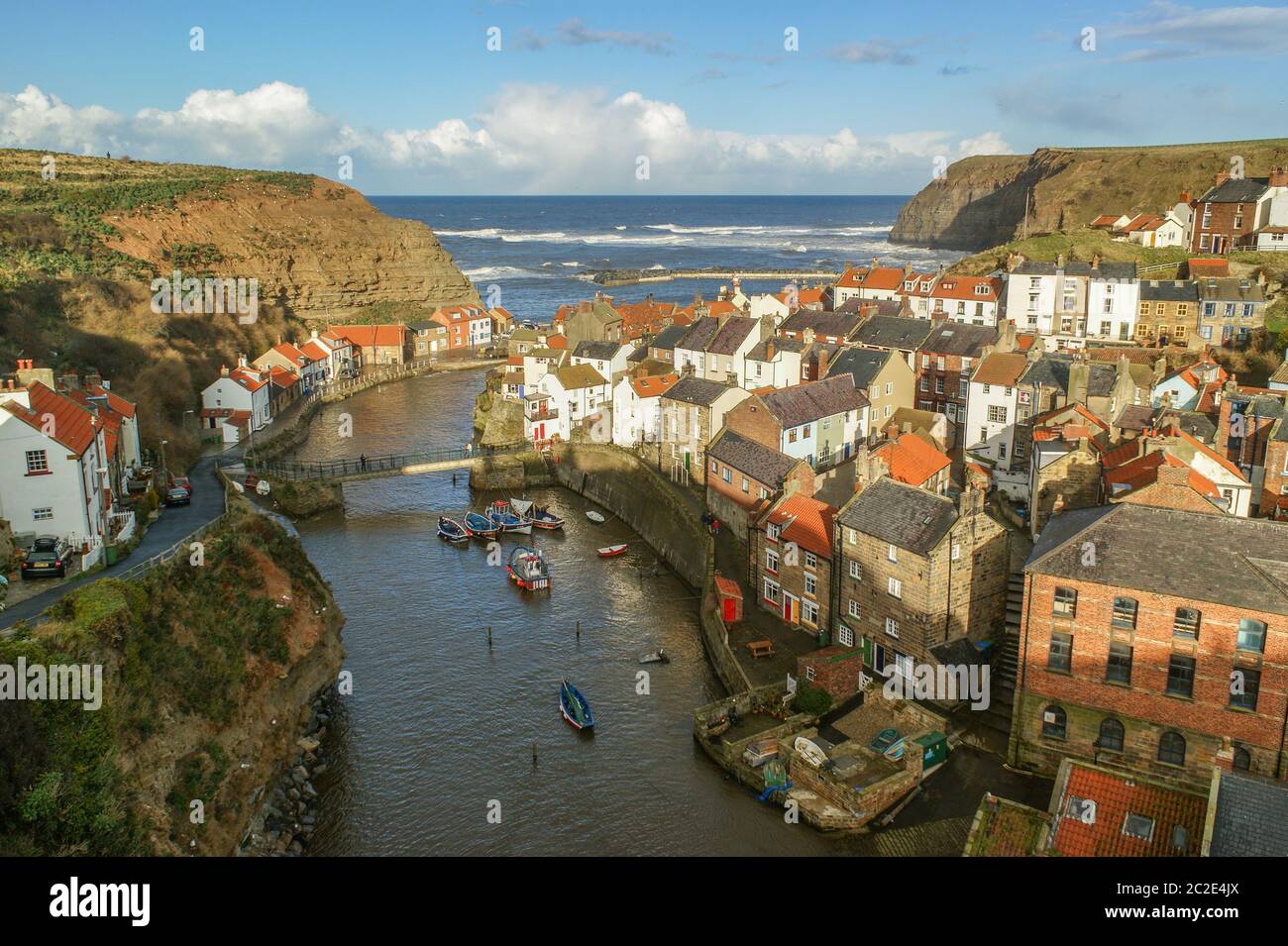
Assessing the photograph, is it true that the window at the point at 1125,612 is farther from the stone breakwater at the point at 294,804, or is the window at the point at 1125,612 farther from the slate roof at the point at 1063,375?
the stone breakwater at the point at 294,804

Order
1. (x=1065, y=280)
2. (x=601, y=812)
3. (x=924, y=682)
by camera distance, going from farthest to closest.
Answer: (x=1065, y=280)
(x=924, y=682)
(x=601, y=812)

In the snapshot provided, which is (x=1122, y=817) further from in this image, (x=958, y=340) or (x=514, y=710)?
(x=958, y=340)

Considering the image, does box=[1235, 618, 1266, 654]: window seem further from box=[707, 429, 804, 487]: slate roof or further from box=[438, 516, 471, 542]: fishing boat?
box=[438, 516, 471, 542]: fishing boat

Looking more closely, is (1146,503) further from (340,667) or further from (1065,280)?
(1065,280)

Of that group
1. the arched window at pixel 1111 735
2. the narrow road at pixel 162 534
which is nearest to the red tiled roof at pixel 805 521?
the arched window at pixel 1111 735

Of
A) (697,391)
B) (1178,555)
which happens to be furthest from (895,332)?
(1178,555)

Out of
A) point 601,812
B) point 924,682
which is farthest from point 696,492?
point 601,812
